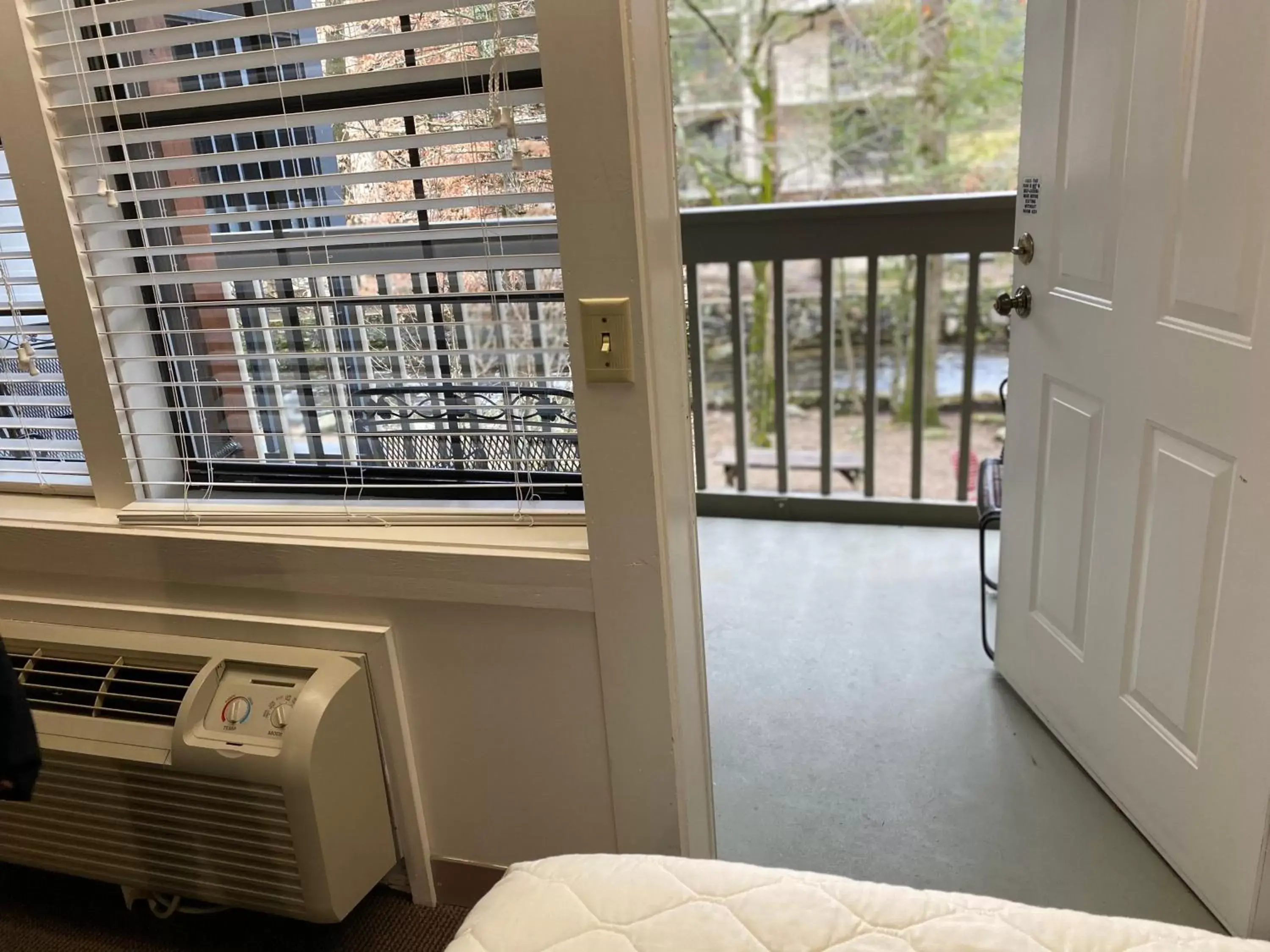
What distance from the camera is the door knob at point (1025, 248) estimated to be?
207 cm

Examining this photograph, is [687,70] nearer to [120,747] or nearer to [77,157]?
[77,157]

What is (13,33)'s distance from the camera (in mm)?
1511

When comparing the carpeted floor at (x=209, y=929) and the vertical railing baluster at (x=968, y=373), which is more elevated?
the vertical railing baluster at (x=968, y=373)

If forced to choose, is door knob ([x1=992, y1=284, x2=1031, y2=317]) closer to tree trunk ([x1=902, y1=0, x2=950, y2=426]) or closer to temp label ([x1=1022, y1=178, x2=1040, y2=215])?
temp label ([x1=1022, y1=178, x2=1040, y2=215])

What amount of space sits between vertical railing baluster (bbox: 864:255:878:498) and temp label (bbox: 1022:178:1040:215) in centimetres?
109

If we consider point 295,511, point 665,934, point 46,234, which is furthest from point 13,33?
point 665,934

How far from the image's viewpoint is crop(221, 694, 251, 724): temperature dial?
1591mm

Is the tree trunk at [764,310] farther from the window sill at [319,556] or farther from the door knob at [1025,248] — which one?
the window sill at [319,556]

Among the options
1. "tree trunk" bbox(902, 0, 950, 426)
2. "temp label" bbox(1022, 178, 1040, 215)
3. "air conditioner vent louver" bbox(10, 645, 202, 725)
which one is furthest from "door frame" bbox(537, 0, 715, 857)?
"tree trunk" bbox(902, 0, 950, 426)

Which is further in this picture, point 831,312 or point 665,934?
point 831,312

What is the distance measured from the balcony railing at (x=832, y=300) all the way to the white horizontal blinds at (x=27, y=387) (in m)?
1.68

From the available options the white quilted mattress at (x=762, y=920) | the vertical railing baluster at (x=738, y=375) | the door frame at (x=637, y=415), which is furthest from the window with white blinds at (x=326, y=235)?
the vertical railing baluster at (x=738, y=375)

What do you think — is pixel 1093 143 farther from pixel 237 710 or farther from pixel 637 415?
pixel 237 710

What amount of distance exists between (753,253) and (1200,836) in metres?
2.20
